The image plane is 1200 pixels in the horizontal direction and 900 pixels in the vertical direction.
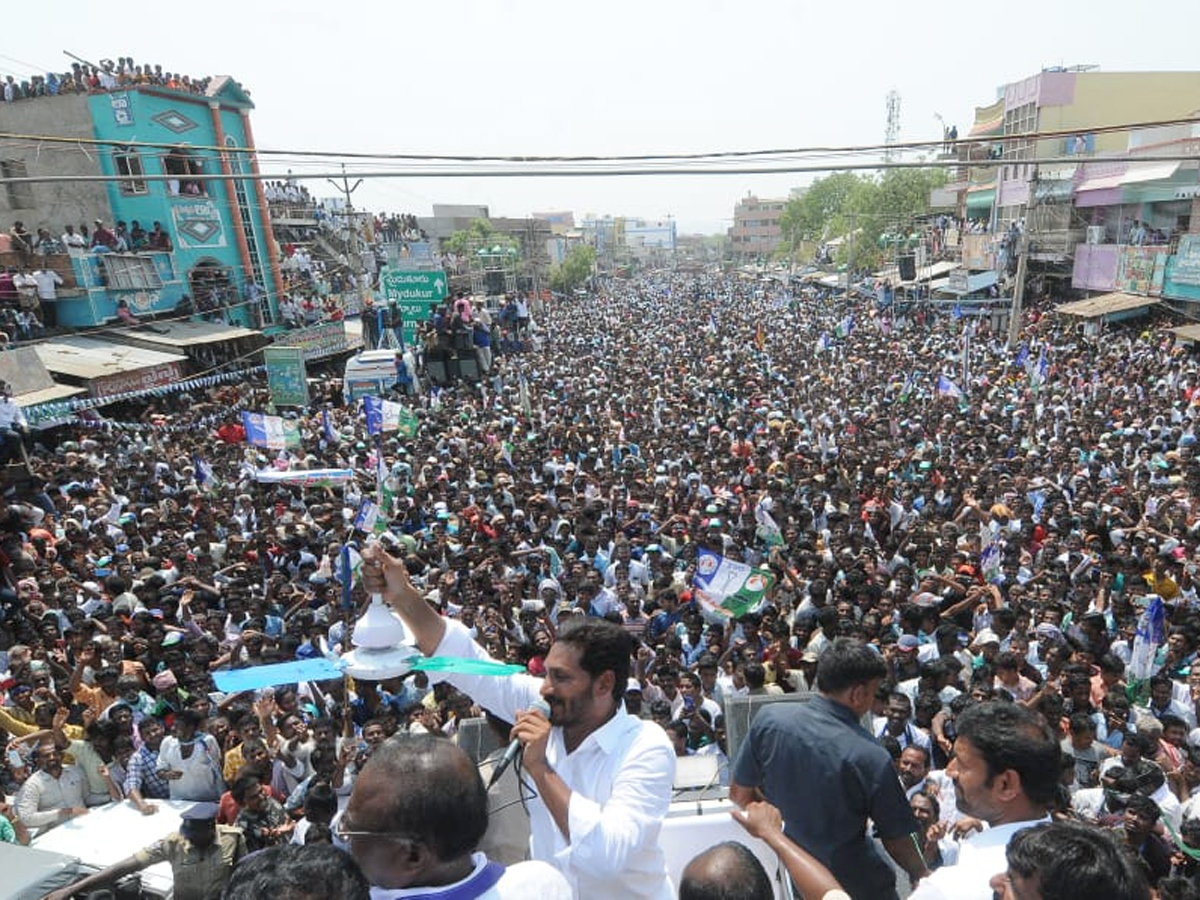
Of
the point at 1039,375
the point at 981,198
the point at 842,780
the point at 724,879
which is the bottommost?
the point at 1039,375

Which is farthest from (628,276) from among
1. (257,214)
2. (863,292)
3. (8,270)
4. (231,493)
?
(231,493)

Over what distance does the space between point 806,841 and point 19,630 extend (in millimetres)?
7172

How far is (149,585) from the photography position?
709cm

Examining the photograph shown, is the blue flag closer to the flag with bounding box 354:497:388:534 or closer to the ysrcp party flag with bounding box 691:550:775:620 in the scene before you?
the flag with bounding box 354:497:388:534

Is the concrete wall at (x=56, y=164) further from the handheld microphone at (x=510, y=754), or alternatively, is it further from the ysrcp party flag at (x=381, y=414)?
the handheld microphone at (x=510, y=754)

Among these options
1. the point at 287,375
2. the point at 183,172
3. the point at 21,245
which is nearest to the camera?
the point at 287,375

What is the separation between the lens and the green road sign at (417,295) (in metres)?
17.4

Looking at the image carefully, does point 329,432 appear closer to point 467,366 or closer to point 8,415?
point 8,415

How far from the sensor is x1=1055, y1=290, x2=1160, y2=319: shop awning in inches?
809

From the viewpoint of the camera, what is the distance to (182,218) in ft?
74.1

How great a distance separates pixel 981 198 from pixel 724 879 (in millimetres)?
39618

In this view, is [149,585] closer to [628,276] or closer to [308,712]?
[308,712]

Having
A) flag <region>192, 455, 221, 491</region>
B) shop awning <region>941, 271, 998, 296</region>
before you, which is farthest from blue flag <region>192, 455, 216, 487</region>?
shop awning <region>941, 271, 998, 296</region>

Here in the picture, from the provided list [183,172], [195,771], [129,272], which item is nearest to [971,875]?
[195,771]
